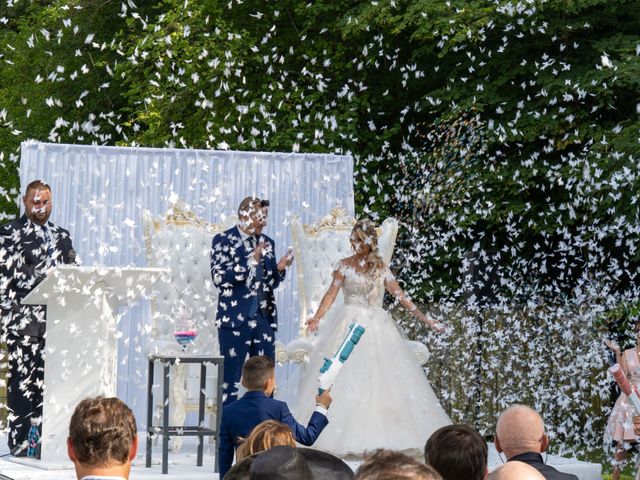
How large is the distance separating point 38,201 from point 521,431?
4.82 meters

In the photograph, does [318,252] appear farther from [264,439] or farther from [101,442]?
[101,442]

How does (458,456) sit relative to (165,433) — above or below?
above

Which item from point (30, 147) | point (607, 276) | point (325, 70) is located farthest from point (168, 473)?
point (325, 70)

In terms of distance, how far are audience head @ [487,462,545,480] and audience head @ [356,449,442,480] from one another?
3.60ft

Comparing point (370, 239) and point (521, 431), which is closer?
point (521, 431)

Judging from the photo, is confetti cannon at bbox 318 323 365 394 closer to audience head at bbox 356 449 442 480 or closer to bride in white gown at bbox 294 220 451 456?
audience head at bbox 356 449 442 480

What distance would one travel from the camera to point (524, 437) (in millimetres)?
3990

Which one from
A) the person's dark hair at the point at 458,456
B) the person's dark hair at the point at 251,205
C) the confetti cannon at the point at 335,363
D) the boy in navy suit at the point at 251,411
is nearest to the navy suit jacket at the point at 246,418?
the boy in navy suit at the point at 251,411

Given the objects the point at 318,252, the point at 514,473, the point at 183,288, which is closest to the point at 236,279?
the point at 183,288

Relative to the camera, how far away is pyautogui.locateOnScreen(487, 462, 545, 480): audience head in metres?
3.20

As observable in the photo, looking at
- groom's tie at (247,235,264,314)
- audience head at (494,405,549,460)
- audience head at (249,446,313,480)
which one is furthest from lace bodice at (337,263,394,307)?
audience head at (249,446,313,480)

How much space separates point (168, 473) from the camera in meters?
7.55

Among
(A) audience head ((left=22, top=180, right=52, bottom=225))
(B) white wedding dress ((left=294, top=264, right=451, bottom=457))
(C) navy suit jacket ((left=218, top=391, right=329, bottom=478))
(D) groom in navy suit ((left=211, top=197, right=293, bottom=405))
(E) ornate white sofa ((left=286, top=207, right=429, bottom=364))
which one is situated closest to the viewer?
(C) navy suit jacket ((left=218, top=391, right=329, bottom=478))

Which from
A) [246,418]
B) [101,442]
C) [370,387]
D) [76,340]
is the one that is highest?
[101,442]
